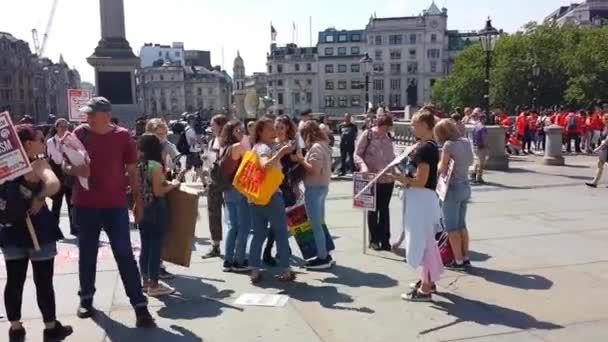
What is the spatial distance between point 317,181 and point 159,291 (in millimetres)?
2235

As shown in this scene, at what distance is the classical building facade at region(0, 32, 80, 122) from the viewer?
12056 cm

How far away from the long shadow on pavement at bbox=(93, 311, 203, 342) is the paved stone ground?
0.03ft

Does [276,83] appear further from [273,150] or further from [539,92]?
[273,150]

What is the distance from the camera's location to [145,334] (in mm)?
5406

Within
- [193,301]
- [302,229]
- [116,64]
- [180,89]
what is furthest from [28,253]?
[180,89]

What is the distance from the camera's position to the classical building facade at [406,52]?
122 metres

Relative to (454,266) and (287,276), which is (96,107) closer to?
(287,276)

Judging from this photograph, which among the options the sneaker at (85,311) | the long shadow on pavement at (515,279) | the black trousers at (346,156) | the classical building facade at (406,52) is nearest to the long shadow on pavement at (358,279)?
the long shadow on pavement at (515,279)

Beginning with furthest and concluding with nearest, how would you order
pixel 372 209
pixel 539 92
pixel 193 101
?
pixel 193 101, pixel 539 92, pixel 372 209

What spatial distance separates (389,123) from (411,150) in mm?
2276

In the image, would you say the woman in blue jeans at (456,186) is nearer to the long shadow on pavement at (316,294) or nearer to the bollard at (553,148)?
the long shadow on pavement at (316,294)

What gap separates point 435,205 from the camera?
6098 millimetres

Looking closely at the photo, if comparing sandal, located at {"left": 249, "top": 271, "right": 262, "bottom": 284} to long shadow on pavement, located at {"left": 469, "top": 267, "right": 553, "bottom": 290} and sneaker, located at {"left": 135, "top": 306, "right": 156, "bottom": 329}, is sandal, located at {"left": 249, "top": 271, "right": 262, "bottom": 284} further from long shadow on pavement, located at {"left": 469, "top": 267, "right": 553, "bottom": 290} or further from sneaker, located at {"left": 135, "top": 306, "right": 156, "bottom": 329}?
long shadow on pavement, located at {"left": 469, "top": 267, "right": 553, "bottom": 290}

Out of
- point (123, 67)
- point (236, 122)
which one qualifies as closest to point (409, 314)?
point (236, 122)
